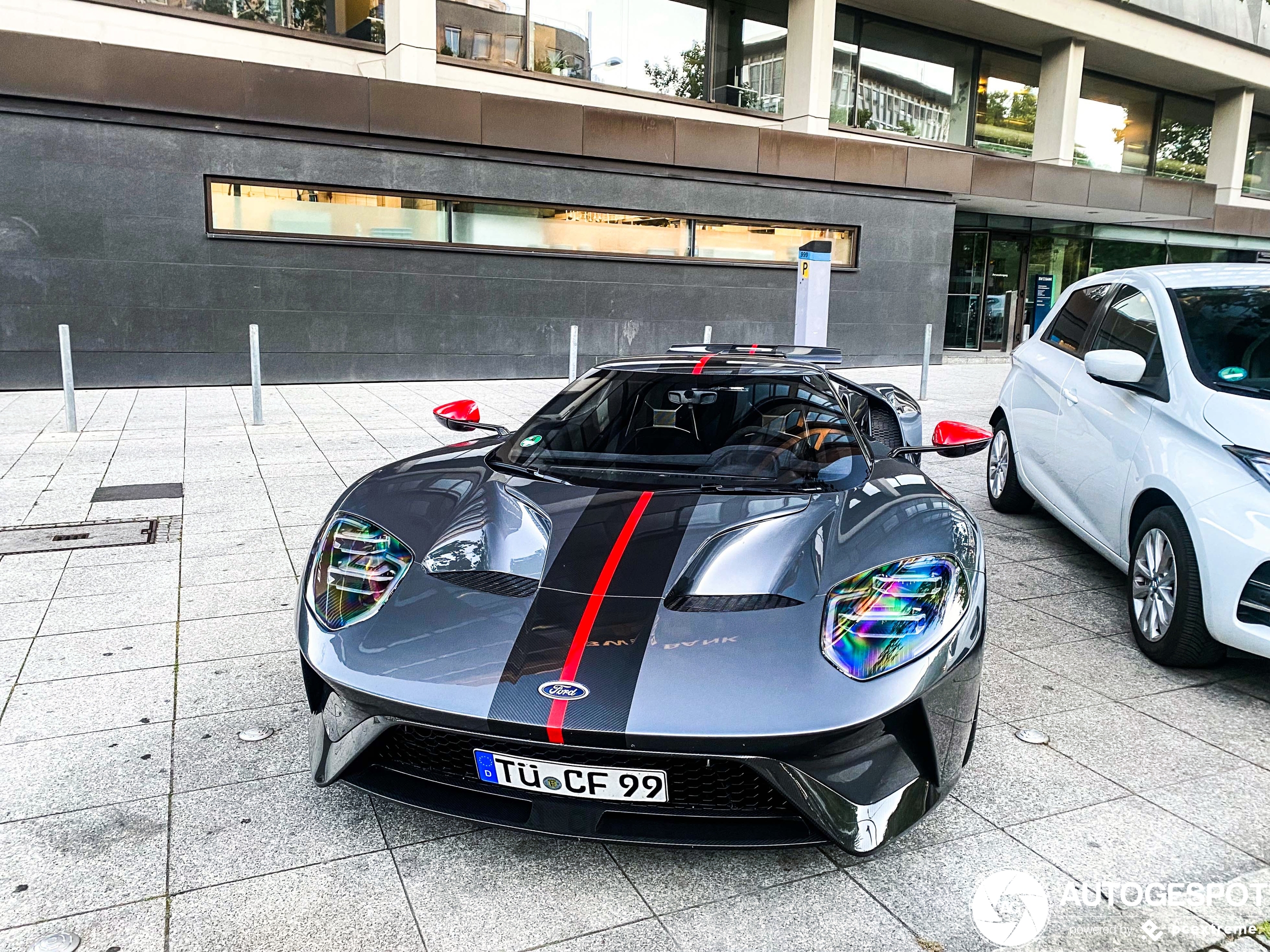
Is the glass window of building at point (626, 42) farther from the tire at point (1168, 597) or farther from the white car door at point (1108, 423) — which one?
the tire at point (1168, 597)

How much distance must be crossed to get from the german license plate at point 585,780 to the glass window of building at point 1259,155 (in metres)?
31.2

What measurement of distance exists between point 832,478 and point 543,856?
5.14ft

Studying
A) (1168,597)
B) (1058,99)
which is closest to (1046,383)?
(1168,597)

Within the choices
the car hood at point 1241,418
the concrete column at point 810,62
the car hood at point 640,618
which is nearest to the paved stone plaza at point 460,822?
the car hood at point 640,618

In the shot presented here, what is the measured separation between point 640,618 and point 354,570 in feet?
3.20

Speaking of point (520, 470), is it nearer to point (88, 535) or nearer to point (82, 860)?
point (82, 860)

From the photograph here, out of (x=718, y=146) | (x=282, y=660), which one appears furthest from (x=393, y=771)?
(x=718, y=146)

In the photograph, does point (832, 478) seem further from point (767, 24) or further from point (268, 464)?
point (767, 24)

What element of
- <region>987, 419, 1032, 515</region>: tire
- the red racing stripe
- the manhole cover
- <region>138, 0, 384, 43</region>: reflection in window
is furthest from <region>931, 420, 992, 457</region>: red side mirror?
<region>138, 0, 384, 43</region>: reflection in window

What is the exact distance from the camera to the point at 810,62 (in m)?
17.3

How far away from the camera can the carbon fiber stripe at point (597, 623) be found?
2246 mm

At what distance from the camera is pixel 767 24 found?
1817 cm

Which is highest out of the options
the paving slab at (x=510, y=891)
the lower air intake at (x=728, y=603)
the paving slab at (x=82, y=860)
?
the lower air intake at (x=728, y=603)

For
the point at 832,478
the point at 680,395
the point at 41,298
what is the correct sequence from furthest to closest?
the point at 41,298 < the point at 680,395 < the point at 832,478
